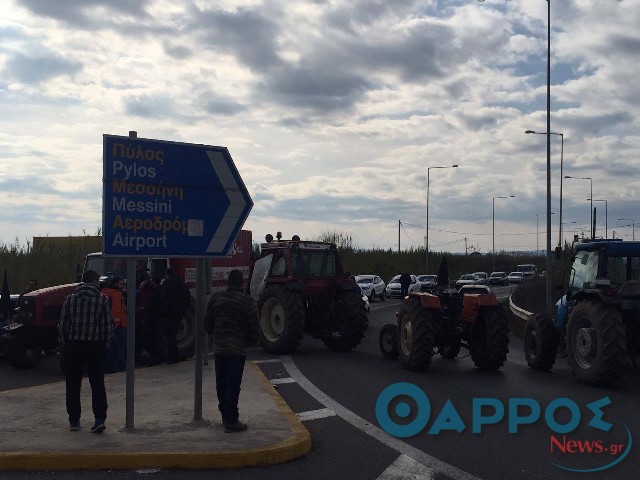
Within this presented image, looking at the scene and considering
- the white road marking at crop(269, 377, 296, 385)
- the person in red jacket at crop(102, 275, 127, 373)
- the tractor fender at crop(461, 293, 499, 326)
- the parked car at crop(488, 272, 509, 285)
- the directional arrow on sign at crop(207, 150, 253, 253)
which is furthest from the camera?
the parked car at crop(488, 272, 509, 285)

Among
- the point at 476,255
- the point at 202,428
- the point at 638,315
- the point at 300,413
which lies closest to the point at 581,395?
the point at 638,315

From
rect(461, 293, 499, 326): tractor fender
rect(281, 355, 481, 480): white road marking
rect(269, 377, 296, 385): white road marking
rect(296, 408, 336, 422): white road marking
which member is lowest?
rect(269, 377, 296, 385): white road marking

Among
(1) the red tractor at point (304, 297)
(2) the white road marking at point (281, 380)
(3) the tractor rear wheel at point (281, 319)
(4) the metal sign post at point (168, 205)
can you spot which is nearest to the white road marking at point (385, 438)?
(2) the white road marking at point (281, 380)

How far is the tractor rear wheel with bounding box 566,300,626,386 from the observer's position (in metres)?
12.1

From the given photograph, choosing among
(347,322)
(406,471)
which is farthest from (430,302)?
(406,471)

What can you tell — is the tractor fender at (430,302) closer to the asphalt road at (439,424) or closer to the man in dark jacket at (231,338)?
the asphalt road at (439,424)

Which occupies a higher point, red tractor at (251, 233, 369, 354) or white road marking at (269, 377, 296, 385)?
red tractor at (251, 233, 369, 354)

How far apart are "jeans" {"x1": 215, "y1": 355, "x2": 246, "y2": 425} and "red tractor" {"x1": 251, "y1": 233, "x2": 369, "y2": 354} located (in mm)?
7920

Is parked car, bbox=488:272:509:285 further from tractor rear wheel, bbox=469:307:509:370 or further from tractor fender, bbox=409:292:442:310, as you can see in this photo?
tractor fender, bbox=409:292:442:310

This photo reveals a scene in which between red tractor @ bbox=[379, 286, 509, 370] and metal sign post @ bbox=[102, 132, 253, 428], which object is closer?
metal sign post @ bbox=[102, 132, 253, 428]

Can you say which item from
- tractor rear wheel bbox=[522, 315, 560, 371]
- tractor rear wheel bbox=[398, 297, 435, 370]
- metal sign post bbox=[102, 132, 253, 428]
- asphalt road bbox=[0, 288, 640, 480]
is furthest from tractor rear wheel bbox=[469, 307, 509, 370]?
metal sign post bbox=[102, 132, 253, 428]

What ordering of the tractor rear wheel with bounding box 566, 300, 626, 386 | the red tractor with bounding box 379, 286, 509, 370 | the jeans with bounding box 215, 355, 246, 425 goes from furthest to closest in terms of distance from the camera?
the red tractor with bounding box 379, 286, 509, 370, the tractor rear wheel with bounding box 566, 300, 626, 386, the jeans with bounding box 215, 355, 246, 425

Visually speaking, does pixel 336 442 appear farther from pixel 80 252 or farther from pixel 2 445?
pixel 80 252

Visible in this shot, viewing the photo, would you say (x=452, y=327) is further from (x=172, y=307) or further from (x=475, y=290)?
(x=172, y=307)
